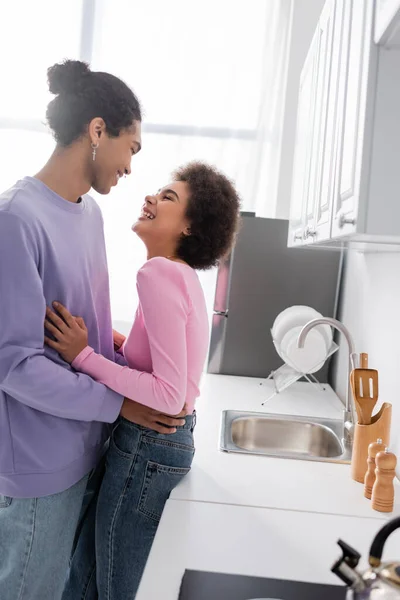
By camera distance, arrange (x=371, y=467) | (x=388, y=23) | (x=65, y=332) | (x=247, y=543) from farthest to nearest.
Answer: (x=371, y=467), (x=65, y=332), (x=247, y=543), (x=388, y=23)

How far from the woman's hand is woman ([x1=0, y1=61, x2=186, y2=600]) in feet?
0.10

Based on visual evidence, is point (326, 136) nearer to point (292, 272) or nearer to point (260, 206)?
point (292, 272)

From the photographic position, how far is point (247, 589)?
34.8 inches

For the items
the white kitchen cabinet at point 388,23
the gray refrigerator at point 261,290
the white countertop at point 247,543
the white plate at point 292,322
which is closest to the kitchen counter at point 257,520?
the white countertop at point 247,543

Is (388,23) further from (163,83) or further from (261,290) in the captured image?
(163,83)

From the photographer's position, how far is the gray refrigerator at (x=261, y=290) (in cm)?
256

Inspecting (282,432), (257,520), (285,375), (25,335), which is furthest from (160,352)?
(285,375)

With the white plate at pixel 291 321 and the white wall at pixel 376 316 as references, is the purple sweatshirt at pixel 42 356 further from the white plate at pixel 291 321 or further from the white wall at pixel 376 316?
the white plate at pixel 291 321

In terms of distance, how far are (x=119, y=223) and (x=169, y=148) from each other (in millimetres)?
471

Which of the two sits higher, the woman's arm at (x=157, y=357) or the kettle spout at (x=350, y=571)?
the woman's arm at (x=157, y=357)

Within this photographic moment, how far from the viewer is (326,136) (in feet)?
4.77

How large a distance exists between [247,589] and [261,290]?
178 centimetres

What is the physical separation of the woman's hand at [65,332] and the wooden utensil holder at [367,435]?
0.69m

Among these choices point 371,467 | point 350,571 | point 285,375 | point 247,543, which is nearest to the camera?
point 350,571
